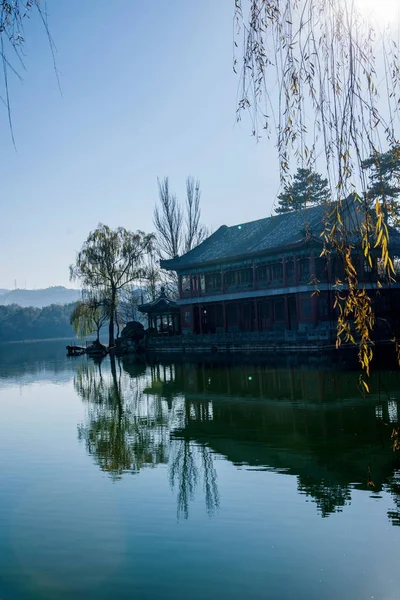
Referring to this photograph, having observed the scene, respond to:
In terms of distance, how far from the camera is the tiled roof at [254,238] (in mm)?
33625

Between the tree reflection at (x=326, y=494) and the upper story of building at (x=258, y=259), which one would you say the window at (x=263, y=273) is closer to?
the upper story of building at (x=258, y=259)

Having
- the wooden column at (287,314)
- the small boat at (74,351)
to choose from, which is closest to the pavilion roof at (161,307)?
the small boat at (74,351)

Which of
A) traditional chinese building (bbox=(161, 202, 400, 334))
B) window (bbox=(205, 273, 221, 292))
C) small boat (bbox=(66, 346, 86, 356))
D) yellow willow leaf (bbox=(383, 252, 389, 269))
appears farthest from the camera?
small boat (bbox=(66, 346, 86, 356))

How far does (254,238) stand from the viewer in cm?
3809

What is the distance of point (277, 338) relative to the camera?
3072 cm

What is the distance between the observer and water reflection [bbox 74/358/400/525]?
779 cm

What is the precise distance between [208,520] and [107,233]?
39.5 m

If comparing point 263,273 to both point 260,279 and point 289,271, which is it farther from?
point 289,271

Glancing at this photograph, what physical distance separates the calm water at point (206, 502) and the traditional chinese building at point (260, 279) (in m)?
17.0

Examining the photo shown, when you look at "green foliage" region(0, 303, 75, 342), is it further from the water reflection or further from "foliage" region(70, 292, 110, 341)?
the water reflection

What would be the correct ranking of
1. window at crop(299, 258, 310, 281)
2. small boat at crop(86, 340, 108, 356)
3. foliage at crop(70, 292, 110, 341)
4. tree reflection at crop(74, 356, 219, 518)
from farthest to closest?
foliage at crop(70, 292, 110, 341)
small boat at crop(86, 340, 108, 356)
window at crop(299, 258, 310, 281)
tree reflection at crop(74, 356, 219, 518)

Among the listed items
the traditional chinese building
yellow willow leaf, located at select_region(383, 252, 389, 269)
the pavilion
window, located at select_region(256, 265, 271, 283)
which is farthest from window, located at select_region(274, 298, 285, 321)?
yellow willow leaf, located at select_region(383, 252, 389, 269)

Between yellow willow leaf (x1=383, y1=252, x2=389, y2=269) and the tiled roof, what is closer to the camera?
yellow willow leaf (x1=383, y1=252, x2=389, y2=269)

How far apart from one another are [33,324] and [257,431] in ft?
350
